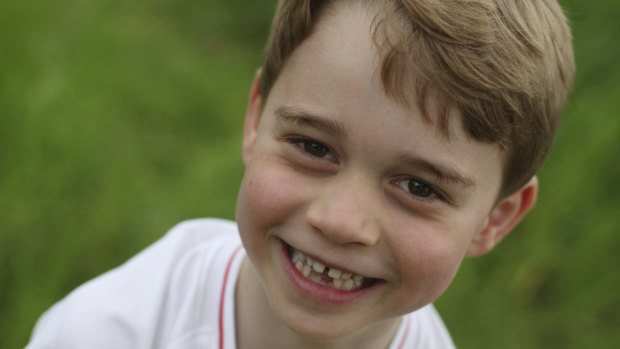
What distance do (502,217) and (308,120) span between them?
58cm

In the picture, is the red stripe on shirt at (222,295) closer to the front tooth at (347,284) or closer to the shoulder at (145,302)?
the shoulder at (145,302)

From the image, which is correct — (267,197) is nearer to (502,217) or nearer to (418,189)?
(418,189)

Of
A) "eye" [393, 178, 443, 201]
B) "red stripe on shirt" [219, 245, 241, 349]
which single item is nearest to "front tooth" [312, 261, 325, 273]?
"eye" [393, 178, 443, 201]

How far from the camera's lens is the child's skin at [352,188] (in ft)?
3.56

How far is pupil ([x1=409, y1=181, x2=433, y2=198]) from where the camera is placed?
3.81ft

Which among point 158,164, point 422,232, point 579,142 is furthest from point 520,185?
point 158,164

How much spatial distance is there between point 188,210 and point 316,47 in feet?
5.07

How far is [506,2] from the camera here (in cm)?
115

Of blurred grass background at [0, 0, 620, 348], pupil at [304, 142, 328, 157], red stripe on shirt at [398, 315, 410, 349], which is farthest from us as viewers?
blurred grass background at [0, 0, 620, 348]

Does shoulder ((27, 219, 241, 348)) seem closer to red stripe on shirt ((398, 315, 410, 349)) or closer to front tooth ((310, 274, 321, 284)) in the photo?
front tooth ((310, 274, 321, 284))

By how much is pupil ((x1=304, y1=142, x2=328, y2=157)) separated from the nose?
7 centimetres

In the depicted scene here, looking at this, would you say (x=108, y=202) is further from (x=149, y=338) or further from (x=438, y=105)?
(x=438, y=105)

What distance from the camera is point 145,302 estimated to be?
1411 millimetres

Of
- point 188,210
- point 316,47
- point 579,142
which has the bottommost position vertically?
point 188,210
